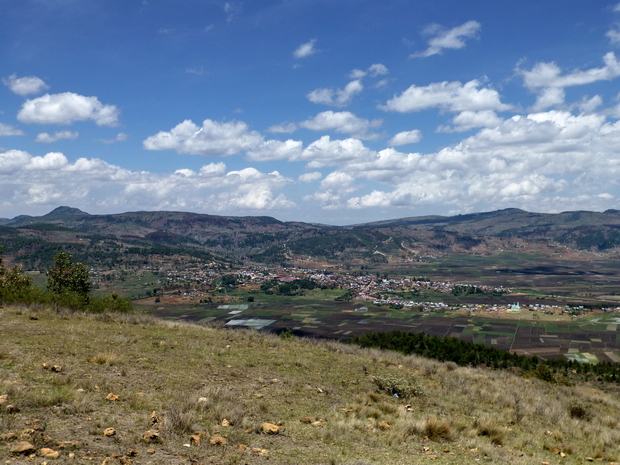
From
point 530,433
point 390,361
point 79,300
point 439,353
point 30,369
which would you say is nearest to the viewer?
point 30,369

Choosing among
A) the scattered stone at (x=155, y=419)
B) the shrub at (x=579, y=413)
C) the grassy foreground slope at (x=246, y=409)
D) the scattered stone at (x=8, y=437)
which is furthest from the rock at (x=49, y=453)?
the shrub at (x=579, y=413)

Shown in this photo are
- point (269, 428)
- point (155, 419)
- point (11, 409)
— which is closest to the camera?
point (11, 409)

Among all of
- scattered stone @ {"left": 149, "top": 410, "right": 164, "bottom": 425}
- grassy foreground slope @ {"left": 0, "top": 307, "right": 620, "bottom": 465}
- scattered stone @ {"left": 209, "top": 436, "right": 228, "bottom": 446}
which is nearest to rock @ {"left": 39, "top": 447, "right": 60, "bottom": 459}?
grassy foreground slope @ {"left": 0, "top": 307, "right": 620, "bottom": 465}

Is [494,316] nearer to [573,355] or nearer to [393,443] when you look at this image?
[573,355]

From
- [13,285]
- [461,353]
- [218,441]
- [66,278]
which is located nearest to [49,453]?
[218,441]

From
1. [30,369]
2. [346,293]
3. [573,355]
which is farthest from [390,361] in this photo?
[346,293]

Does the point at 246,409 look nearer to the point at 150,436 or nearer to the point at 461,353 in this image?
the point at 150,436
